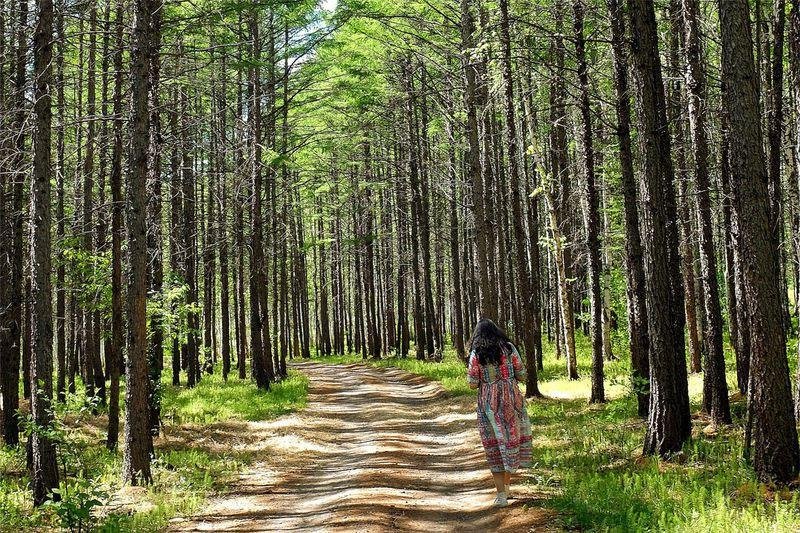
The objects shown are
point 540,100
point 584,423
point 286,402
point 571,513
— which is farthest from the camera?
point 540,100

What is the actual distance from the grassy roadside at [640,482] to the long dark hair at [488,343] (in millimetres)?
1599

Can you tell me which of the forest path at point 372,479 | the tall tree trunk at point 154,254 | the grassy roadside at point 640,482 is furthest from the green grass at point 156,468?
the grassy roadside at point 640,482

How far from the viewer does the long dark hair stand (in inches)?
295

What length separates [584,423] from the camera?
39.4ft

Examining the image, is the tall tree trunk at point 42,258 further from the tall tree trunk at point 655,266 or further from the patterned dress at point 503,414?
the tall tree trunk at point 655,266

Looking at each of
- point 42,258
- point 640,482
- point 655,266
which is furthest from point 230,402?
point 640,482

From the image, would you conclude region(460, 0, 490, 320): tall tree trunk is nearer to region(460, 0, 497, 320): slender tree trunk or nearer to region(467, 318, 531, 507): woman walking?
region(460, 0, 497, 320): slender tree trunk

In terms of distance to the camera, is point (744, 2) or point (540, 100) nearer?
point (744, 2)

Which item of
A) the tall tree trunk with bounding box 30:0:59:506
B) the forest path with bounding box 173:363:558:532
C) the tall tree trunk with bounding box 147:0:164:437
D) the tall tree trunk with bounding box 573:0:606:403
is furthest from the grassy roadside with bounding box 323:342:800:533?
the tall tree trunk with bounding box 147:0:164:437

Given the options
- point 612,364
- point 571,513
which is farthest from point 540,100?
point 571,513

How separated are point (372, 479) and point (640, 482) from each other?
355 centimetres

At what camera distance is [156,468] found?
34.8ft

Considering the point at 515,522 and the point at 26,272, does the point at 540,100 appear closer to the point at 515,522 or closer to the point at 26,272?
the point at 26,272

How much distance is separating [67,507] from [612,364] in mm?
18032
